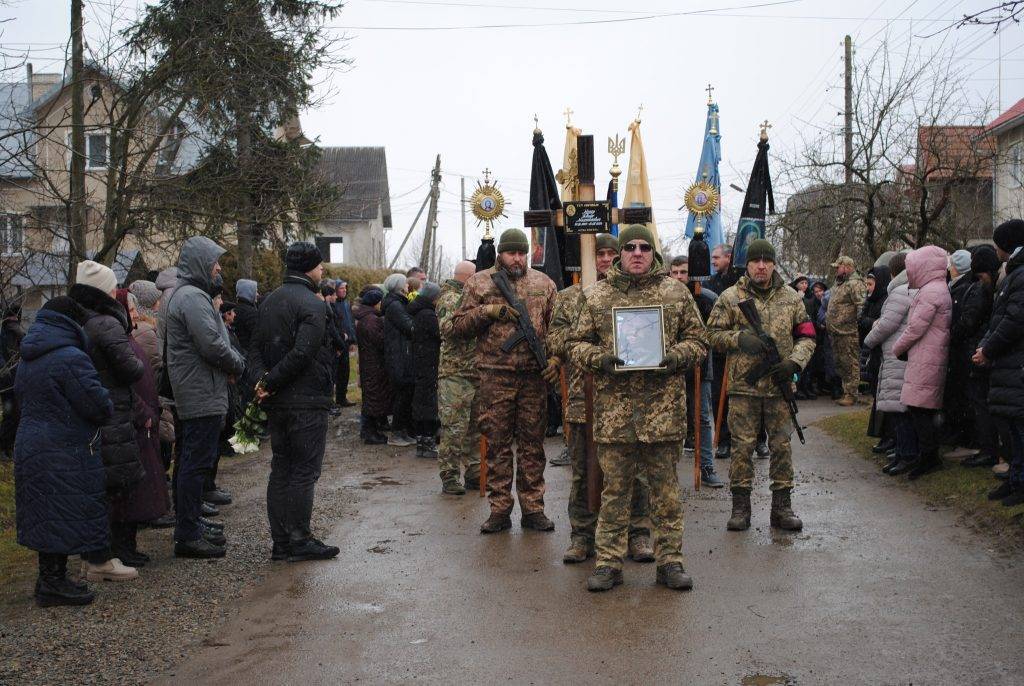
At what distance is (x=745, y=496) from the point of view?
26.7 feet

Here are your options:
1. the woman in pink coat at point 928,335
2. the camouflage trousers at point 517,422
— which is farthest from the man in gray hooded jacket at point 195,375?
the woman in pink coat at point 928,335

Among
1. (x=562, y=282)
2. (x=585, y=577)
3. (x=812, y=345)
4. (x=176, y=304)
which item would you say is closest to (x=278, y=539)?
(x=176, y=304)

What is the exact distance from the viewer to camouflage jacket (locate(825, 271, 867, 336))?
1627cm

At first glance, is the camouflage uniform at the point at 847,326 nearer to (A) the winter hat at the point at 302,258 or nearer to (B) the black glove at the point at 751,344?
(B) the black glove at the point at 751,344

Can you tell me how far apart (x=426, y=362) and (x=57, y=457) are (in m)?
6.63

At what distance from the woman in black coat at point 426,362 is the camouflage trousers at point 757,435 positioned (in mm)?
5130

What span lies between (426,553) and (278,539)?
1.10 m

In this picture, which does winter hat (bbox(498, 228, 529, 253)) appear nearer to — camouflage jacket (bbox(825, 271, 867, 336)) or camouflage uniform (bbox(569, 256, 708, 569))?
camouflage uniform (bbox(569, 256, 708, 569))

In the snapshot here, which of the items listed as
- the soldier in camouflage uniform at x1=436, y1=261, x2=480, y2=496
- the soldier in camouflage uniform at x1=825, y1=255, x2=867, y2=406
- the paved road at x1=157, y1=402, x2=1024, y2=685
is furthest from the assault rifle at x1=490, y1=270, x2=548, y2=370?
the soldier in camouflage uniform at x1=825, y1=255, x2=867, y2=406

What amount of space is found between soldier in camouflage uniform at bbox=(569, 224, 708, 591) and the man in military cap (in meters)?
1.50

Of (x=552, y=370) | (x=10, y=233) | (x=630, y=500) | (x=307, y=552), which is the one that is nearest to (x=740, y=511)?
(x=630, y=500)

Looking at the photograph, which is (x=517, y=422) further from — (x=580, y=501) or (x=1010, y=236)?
(x=1010, y=236)

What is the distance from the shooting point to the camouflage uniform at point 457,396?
1034 centimetres

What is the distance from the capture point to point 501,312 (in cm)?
807
